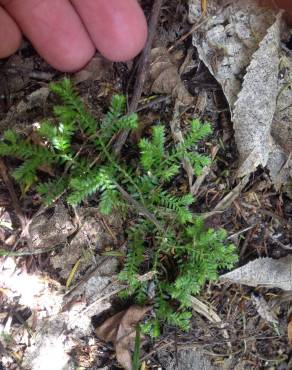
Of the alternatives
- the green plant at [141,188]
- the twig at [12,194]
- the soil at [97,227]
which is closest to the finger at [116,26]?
the soil at [97,227]

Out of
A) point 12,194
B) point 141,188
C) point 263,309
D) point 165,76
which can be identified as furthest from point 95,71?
point 263,309

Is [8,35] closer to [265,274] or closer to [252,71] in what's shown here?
[252,71]

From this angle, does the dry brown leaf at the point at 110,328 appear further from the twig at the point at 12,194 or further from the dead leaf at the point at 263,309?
the dead leaf at the point at 263,309

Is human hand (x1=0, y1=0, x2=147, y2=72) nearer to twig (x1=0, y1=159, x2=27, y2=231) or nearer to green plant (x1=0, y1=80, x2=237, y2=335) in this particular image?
green plant (x1=0, y1=80, x2=237, y2=335)

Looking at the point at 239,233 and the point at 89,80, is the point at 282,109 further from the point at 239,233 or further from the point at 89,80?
the point at 89,80

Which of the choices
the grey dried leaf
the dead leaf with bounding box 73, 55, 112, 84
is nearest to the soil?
the dead leaf with bounding box 73, 55, 112, 84

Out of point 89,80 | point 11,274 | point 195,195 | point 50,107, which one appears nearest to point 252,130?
point 195,195
